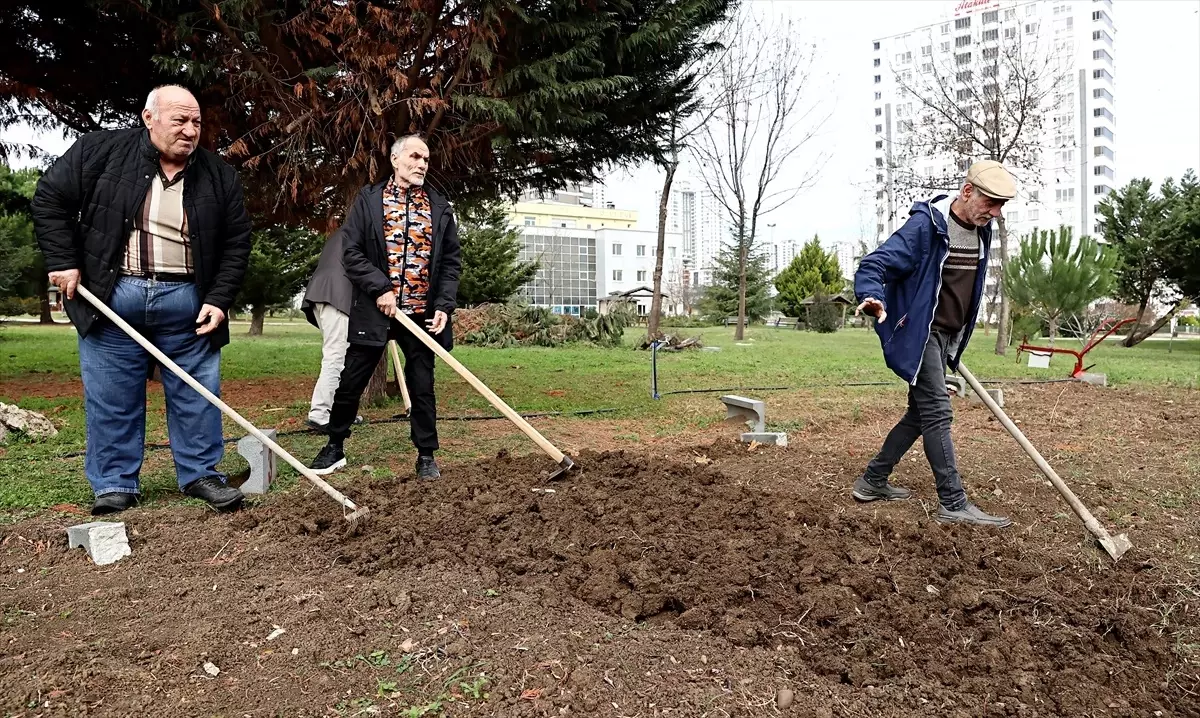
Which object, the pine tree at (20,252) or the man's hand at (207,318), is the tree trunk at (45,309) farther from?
the man's hand at (207,318)

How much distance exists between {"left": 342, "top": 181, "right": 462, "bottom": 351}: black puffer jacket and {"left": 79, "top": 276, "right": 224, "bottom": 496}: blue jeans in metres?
0.74

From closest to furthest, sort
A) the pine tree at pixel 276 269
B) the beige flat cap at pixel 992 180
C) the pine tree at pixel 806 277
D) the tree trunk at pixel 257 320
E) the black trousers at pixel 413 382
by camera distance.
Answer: the beige flat cap at pixel 992 180
the black trousers at pixel 413 382
the pine tree at pixel 276 269
the tree trunk at pixel 257 320
the pine tree at pixel 806 277

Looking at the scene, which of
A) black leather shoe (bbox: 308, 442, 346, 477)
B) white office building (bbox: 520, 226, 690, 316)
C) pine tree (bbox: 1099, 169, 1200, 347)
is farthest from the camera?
white office building (bbox: 520, 226, 690, 316)

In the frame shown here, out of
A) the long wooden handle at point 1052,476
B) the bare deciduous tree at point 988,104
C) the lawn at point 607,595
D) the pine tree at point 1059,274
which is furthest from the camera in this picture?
the bare deciduous tree at point 988,104

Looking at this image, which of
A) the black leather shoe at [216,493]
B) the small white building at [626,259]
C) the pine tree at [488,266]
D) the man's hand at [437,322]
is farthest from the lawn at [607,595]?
the small white building at [626,259]

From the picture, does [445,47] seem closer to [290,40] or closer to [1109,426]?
[290,40]

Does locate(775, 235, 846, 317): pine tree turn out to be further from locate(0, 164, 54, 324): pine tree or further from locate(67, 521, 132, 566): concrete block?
locate(67, 521, 132, 566): concrete block

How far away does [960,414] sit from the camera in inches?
275

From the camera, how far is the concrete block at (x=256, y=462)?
3859mm

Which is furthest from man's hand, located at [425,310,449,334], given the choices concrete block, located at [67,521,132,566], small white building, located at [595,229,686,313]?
small white building, located at [595,229,686,313]

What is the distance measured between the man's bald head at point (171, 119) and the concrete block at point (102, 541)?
64.6 inches

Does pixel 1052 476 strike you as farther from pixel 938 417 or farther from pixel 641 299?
pixel 641 299

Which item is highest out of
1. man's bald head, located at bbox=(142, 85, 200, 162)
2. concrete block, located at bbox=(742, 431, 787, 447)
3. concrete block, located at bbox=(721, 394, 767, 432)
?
man's bald head, located at bbox=(142, 85, 200, 162)

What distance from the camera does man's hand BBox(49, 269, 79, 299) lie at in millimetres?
3354
